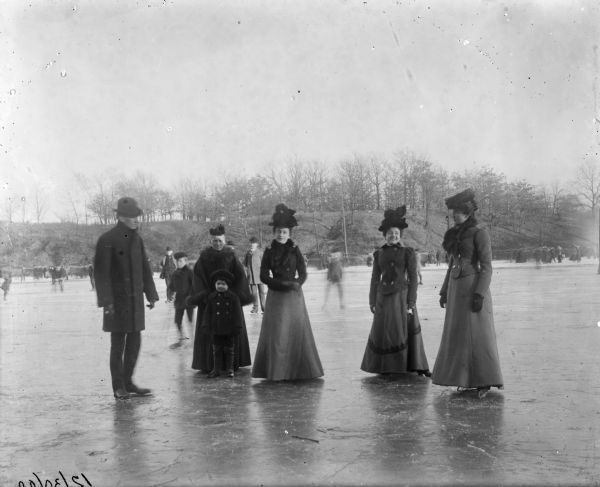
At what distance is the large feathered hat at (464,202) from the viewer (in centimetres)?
648

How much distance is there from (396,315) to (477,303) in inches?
48.1

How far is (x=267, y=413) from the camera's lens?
5590mm

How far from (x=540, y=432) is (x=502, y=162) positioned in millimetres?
3893

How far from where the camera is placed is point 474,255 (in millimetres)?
6418

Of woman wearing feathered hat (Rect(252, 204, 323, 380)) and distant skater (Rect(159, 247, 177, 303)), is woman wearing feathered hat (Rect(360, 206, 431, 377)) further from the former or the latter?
distant skater (Rect(159, 247, 177, 303))

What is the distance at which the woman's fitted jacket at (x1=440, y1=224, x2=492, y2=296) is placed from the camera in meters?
6.31

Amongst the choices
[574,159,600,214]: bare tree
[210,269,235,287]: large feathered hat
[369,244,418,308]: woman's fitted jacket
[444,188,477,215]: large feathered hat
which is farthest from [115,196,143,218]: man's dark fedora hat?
[574,159,600,214]: bare tree

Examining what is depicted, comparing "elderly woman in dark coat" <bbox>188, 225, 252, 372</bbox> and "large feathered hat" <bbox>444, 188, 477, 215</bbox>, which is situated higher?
"large feathered hat" <bbox>444, 188, 477, 215</bbox>

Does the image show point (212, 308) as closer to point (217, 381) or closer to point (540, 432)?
point (217, 381)

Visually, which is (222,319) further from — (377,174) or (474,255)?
(377,174)

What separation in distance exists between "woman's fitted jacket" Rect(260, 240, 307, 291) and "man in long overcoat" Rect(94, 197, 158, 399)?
137 centimetres

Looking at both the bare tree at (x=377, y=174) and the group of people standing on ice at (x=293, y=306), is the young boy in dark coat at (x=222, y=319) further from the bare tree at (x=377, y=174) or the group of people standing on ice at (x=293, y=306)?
the bare tree at (x=377, y=174)

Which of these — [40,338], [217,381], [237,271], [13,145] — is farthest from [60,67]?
[40,338]

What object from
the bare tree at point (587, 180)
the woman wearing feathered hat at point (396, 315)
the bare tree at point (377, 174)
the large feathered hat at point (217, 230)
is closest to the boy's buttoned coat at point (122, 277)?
the large feathered hat at point (217, 230)
